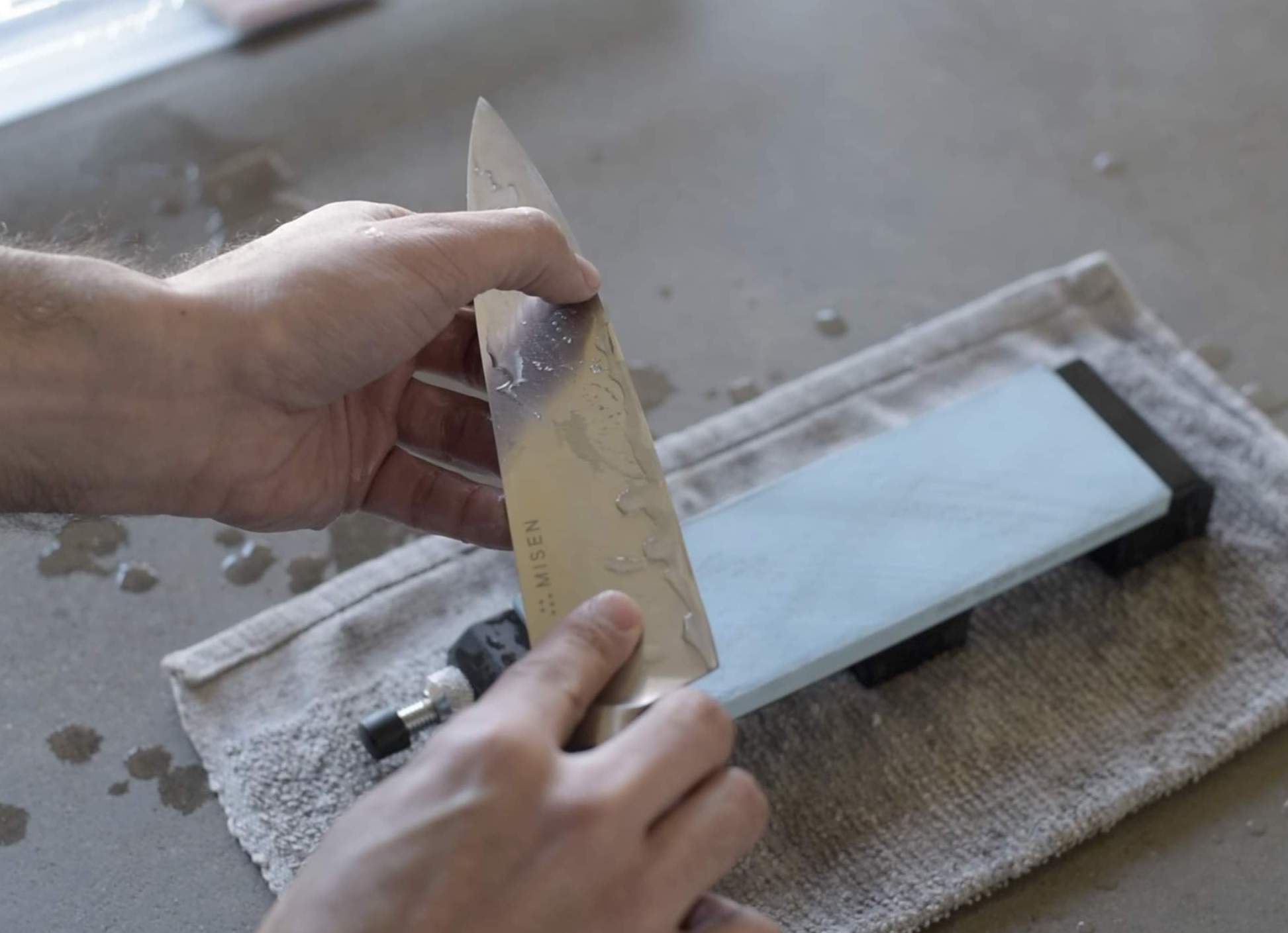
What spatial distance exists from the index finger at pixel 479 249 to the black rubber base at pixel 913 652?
27cm

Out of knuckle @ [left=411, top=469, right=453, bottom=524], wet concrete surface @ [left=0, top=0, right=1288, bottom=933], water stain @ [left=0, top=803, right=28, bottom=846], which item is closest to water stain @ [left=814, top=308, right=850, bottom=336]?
wet concrete surface @ [left=0, top=0, right=1288, bottom=933]

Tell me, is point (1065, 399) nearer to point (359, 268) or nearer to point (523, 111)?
point (359, 268)

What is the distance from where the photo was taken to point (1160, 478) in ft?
2.35

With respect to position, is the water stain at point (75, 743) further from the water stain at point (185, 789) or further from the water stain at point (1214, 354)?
the water stain at point (1214, 354)

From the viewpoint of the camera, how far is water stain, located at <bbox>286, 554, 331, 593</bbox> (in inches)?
30.6

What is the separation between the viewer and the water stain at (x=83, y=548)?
786 millimetres

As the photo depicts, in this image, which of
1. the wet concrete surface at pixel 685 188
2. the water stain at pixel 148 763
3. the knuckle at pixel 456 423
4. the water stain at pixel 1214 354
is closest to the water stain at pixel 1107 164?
the wet concrete surface at pixel 685 188

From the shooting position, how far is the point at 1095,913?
2.02 feet

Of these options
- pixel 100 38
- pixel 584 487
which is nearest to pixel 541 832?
pixel 584 487

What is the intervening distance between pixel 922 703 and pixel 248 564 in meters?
0.42

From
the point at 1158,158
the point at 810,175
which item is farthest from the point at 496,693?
the point at 1158,158

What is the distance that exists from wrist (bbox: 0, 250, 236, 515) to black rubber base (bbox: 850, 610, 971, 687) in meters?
0.37

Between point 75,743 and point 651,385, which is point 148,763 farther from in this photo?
point 651,385

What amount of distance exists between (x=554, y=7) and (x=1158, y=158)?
0.57 m
